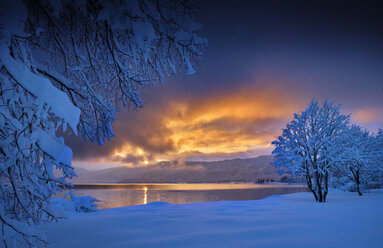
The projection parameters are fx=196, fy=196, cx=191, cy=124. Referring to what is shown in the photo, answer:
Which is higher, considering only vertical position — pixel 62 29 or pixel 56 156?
pixel 62 29

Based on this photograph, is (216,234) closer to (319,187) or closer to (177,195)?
(319,187)

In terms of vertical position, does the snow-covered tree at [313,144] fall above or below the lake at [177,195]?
above

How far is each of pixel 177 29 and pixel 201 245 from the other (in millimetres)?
3536

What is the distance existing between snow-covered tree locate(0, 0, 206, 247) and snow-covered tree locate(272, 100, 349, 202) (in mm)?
11651

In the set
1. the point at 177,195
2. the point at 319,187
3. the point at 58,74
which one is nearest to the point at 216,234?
the point at 58,74

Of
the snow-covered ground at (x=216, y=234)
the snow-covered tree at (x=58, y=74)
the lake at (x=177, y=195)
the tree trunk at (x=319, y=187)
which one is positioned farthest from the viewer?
the lake at (x=177, y=195)

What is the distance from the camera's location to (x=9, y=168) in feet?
6.53

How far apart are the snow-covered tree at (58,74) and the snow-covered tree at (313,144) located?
459 inches

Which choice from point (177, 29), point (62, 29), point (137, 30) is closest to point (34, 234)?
point (137, 30)

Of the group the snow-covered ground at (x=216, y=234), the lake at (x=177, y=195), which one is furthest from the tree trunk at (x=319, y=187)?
the lake at (x=177, y=195)

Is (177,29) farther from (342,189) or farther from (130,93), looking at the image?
(342,189)

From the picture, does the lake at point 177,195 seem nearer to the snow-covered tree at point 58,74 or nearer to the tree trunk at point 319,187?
the tree trunk at point 319,187

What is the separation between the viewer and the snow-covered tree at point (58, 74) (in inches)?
72.7

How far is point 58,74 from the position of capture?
304cm
